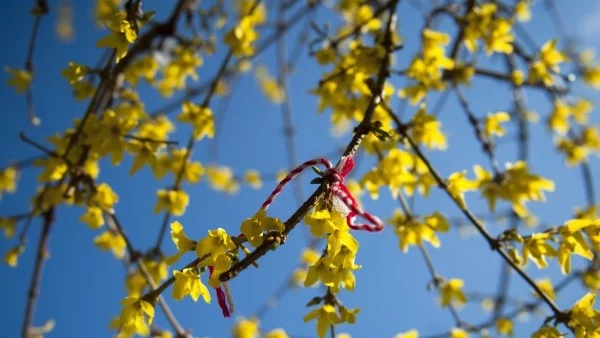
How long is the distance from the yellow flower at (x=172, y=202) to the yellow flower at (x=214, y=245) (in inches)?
43.5

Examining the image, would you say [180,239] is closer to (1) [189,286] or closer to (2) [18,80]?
(1) [189,286]

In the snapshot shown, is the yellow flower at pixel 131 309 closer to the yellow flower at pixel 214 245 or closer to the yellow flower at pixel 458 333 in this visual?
the yellow flower at pixel 214 245

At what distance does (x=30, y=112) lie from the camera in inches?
88.8

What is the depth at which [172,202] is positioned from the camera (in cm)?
203

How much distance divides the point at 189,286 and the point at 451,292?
143 cm

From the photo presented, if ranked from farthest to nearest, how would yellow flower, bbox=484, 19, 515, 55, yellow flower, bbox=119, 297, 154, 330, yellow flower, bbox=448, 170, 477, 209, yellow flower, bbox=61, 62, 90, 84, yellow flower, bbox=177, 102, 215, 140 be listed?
yellow flower, bbox=484, 19, 515, 55 → yellow flower, bbox=177, 102, 215, 140 → yellow flower, bbox=448, 170, 477, 209 → yellow flower, bbox=61, 62, 90, 84 → yellow flower, bbox=119, 297, 154, 330

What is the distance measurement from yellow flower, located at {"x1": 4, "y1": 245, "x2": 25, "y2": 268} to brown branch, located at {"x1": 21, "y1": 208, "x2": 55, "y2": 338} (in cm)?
16

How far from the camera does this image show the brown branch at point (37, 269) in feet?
7.13

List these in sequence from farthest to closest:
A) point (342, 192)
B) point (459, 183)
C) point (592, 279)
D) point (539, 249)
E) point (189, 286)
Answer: point (592, 279)
point (459, 183)
point (539, 249)
point (189, 286)
point (342, 192)

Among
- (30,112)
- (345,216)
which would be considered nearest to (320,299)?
(345,216)

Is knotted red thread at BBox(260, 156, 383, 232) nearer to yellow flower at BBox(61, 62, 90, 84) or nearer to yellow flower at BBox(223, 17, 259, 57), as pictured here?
yellow flower at BBox(61, 62, 90, 84)

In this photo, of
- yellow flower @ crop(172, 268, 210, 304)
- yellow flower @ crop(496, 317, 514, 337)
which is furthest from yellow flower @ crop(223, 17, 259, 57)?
yellow flower @ crop(496, 317, 514, 337)

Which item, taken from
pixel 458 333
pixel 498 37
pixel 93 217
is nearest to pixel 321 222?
pixel 458 333

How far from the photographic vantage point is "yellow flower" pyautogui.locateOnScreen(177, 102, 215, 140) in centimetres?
209
